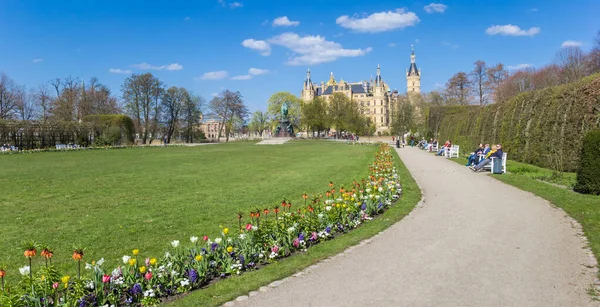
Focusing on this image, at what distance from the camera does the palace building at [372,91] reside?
134 meters

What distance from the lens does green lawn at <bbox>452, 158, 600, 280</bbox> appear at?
6883mm

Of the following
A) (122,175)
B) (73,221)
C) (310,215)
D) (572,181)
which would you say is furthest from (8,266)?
(572,181)

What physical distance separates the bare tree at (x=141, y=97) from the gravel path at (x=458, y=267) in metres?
62.4

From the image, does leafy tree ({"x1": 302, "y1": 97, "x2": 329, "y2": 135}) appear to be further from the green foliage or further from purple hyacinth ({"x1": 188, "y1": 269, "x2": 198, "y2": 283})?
purple hyacinth ({"x1": 188, "y1": 269, "x2": 198, "y2": 283})

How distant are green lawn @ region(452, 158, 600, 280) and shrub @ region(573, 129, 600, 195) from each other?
0.98ft

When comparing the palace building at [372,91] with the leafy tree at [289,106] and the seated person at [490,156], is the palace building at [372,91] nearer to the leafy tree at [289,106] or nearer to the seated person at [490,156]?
the leafy tree at [289,106]

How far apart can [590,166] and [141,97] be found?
6404 cm

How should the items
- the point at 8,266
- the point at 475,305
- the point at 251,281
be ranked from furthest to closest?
the point at 8,266
the point at 251,281
the point at 475,305

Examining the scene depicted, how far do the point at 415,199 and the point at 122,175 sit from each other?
11.9 meters

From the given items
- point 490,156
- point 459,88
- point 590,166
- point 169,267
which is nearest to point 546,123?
point 490,156

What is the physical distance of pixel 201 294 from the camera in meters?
4.34

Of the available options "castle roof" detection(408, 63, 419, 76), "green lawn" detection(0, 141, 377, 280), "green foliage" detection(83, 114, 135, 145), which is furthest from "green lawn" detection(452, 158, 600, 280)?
"castle roof" detection(408, 63, 419, 76)

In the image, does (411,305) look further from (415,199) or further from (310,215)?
(415,199)

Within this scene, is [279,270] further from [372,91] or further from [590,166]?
[372,91]
